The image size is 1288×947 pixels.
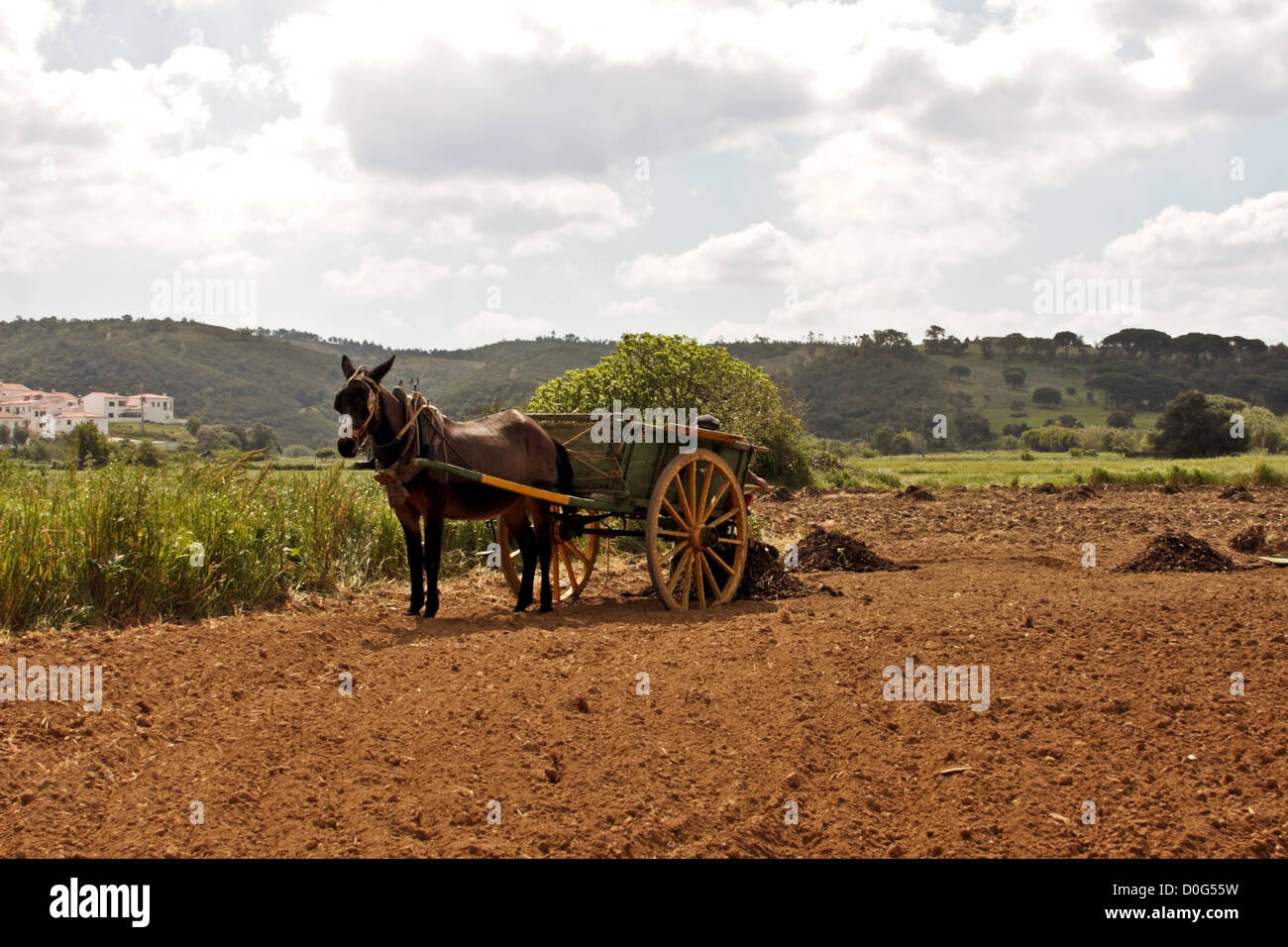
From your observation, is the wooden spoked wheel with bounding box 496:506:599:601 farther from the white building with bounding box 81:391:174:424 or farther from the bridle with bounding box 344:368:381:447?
the white building with bounding box 81:391:174:424

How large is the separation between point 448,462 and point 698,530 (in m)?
2.48

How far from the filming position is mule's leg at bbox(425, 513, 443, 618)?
26.6 ft

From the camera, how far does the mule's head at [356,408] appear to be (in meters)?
7.34

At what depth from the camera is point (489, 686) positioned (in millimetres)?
5926

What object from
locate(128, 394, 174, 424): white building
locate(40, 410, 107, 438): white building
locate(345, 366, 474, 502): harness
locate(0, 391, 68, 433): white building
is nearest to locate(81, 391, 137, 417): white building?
locate(128, 394, 174, 424): white building

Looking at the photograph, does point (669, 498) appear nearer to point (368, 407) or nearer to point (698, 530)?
point (698, 530)

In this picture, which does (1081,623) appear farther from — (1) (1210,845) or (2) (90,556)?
(2) (90,556)

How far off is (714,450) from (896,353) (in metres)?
114

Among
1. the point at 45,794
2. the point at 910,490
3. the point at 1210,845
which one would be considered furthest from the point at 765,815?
the point at 910,490

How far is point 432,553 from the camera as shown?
814 cm

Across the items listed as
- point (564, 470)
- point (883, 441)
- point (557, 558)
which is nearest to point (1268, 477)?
point (557, 558)

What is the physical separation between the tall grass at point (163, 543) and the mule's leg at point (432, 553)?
5.39 ft

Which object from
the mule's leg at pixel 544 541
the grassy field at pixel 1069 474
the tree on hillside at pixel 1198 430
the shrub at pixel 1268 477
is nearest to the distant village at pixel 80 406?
the grassy field at pixel 1069 474

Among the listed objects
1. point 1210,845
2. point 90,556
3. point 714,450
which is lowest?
point 1210,845
